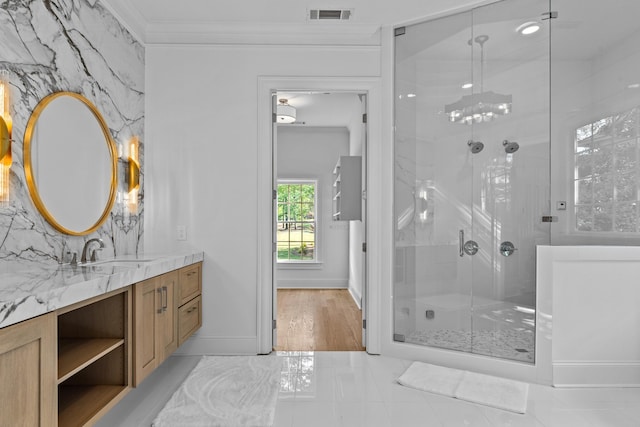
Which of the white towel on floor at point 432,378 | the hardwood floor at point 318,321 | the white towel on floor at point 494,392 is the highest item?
the white towel on floor at point 494,392

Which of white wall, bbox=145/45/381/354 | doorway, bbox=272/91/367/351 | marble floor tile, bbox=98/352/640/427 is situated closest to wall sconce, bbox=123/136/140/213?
white wall, bbox=145/45/381/354

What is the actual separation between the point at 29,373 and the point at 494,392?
2.49 m

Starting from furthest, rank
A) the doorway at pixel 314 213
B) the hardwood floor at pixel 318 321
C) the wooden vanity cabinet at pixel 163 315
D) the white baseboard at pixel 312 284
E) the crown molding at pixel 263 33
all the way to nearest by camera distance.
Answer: the white baseboard at pixel 312 284, the doorway at pixel 314 213, the hardwood floor at pixel 318 321, the crown molding at pixel 263 33, the wooden vanity cabinet at pixel 163 315

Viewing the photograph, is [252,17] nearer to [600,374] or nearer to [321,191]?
[600,374]

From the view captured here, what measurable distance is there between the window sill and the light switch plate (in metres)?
3.41

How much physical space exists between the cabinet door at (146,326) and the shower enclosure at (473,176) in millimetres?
1844

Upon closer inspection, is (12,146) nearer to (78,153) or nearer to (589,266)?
(78,153)

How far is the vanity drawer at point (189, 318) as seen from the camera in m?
2.85

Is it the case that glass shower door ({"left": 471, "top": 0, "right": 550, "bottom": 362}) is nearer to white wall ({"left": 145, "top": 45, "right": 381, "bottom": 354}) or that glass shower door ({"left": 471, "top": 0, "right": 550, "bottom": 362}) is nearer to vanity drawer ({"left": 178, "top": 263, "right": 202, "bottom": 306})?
white wall ({"left": 145, "top": 45, "right": 381, "bottom": 354})

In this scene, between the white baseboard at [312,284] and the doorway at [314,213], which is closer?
the doorway at [314,213]

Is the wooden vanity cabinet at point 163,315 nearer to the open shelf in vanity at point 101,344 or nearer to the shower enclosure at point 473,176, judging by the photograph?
the open shelf in vanity at point 101,344

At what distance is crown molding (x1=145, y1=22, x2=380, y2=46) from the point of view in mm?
3291

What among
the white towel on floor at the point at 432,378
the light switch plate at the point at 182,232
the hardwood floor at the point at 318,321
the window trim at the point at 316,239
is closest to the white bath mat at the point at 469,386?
the white towel on floor at the point at 432,378

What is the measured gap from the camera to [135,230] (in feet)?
10.5
